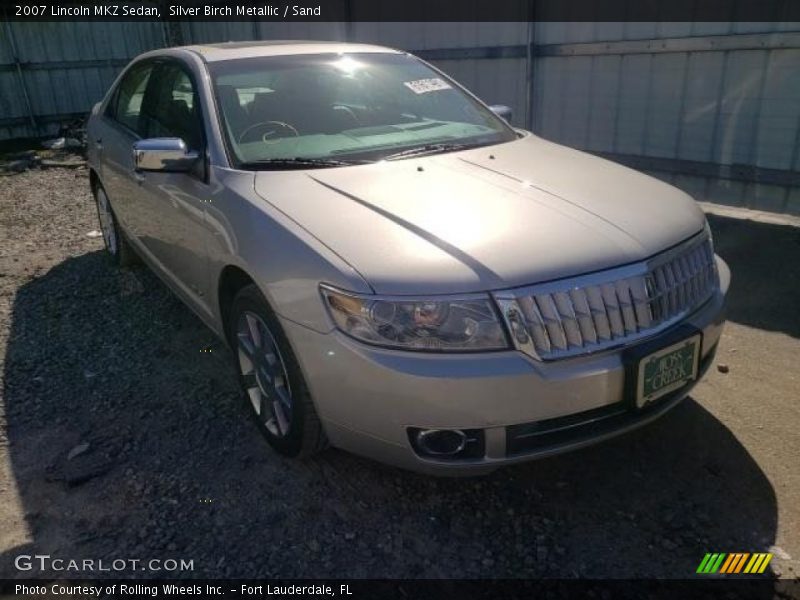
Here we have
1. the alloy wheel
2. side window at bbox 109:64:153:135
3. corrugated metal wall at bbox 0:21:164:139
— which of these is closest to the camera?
the alloy wheel

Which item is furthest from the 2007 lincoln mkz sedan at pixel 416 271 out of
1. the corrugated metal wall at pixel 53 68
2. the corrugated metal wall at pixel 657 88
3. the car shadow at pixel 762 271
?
the corrugated metal wall at pixel 53 68

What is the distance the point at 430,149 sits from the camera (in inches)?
123

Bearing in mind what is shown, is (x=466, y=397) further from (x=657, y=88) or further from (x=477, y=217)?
(x=657, y=88)

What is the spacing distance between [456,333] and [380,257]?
36cm

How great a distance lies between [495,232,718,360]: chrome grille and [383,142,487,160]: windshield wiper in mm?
1205

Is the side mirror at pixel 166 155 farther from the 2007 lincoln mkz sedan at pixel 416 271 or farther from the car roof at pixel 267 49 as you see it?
the car roof at pixel 267 49

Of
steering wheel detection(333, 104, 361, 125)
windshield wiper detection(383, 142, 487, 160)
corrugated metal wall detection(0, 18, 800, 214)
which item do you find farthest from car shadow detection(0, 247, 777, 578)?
corrugated metal wall detection(0, 18, 800, 214)

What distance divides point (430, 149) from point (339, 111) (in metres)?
0.50

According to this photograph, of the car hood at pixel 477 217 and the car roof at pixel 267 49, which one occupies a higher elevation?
the car roof at pixel 267 49

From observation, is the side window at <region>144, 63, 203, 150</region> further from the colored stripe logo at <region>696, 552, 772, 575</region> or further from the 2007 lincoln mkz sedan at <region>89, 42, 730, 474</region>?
the colored stripe logo at <region>696, 552, 772, 575</region>

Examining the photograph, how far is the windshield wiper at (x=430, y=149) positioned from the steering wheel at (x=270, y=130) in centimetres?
48

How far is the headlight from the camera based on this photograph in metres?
2.06

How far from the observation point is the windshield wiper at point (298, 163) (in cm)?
287

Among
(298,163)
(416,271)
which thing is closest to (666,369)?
(416,271)
